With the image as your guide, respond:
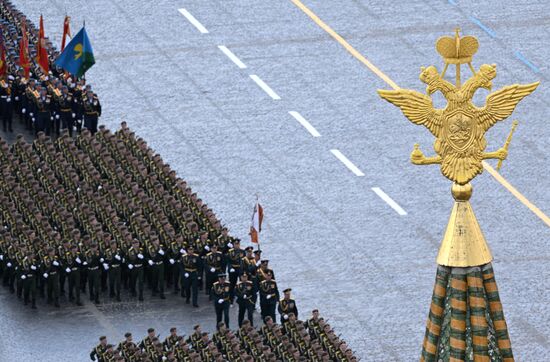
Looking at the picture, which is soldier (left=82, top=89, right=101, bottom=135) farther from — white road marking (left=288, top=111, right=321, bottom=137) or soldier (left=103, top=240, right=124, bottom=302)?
soldier (left=103, top=240, right=124, bottom=302)

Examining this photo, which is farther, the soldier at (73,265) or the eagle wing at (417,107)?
the soldier at (73,265)

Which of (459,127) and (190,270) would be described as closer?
(459,127)

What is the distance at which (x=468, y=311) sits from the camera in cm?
2466

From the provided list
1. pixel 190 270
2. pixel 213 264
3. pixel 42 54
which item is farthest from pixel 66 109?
pixel 213 264

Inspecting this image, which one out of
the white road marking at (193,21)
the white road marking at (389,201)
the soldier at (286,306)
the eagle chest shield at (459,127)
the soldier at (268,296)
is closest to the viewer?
the eagle chest shield at (459,127)

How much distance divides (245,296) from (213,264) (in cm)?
176

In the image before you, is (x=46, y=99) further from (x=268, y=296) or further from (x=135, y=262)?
(x=268, y=296)

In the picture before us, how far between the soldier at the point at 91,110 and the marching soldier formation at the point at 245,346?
1682cm

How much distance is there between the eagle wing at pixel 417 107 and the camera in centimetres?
2444

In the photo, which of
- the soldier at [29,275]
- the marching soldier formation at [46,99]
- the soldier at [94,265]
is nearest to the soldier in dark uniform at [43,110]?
the marching soldier formation at [46,99]

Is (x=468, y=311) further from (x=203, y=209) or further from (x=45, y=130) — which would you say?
(x=45, y=130)

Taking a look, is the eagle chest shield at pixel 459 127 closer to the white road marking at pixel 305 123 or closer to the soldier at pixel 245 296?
the soldier at pixel 245 296

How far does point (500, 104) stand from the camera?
24516mm

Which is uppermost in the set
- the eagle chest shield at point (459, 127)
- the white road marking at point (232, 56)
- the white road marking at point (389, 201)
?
the white road marking at point (232, 56)
